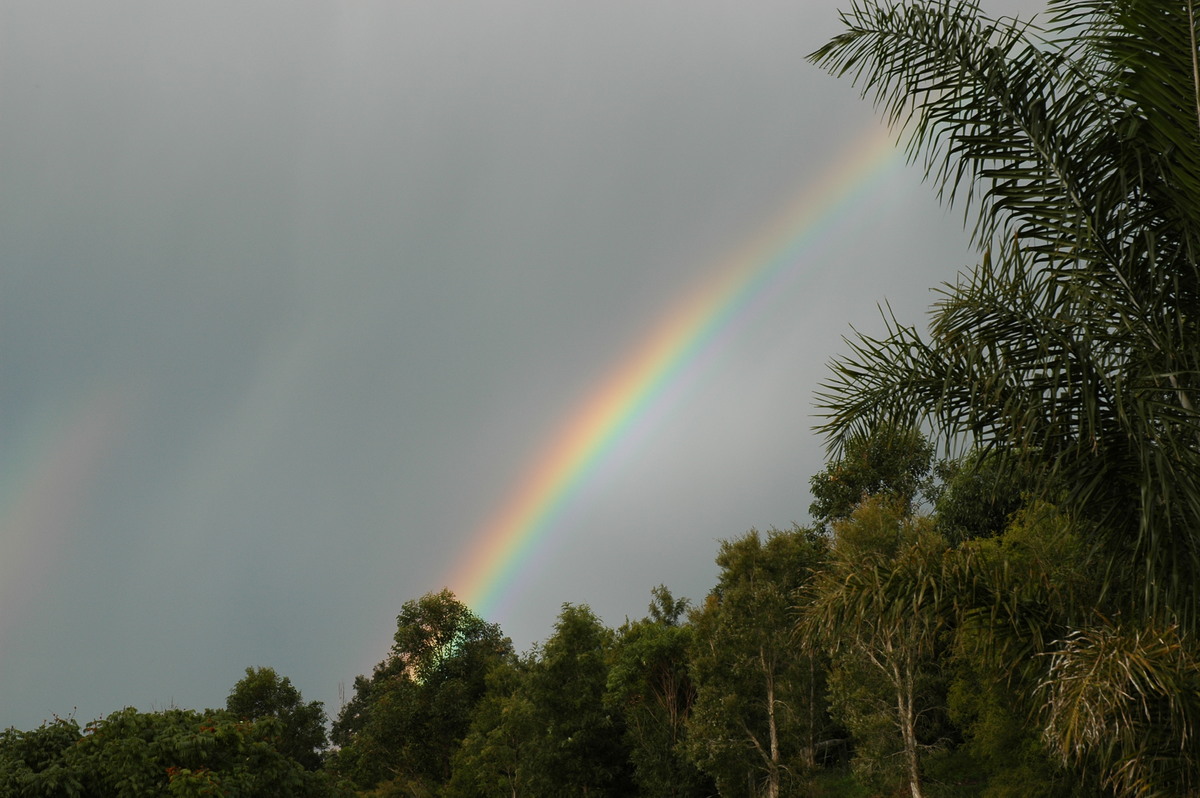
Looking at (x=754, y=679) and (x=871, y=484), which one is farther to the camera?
(x=871, y=484)

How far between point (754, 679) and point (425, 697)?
1213 inches

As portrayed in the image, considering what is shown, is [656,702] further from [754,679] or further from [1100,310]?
[1100,310]

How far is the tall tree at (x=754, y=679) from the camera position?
3503 centimetres

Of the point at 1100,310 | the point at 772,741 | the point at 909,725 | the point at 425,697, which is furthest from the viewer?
the point at 425,697

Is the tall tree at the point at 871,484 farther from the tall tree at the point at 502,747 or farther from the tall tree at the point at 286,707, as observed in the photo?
the tall tree at the point at 286,707

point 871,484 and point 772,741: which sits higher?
point 871,484

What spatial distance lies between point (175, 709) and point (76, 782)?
9.85 ft

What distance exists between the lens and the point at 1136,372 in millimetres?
8031

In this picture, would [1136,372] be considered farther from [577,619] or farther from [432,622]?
[432,622]

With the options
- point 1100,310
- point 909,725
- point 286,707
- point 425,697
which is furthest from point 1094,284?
point 286,707

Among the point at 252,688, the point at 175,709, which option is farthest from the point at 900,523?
the point at 252,688

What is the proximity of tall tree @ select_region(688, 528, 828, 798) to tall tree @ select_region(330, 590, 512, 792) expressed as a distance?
27.6m

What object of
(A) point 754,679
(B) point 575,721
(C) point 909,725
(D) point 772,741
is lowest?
(C) point 909,725

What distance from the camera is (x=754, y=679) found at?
118ft
